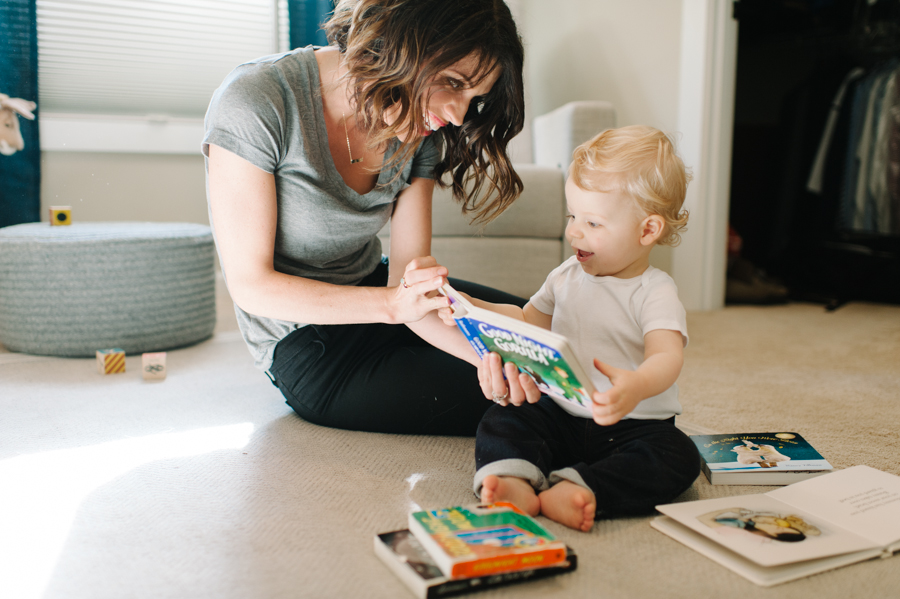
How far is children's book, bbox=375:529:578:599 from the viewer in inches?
25.7

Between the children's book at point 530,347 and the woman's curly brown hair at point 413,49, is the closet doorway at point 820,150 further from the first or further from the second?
the children's book at point 530,347

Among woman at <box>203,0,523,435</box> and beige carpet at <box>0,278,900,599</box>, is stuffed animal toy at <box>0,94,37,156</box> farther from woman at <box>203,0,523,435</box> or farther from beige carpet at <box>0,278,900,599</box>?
woman at <box>203,0,523,435</box>

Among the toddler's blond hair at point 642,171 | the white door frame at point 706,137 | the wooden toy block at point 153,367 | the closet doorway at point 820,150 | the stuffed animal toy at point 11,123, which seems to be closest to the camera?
the toddler's blond hair at point 642,171

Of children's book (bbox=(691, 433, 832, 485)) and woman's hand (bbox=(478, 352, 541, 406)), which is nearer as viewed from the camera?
woman's hand (bbox=(478, 352, 541, 406))

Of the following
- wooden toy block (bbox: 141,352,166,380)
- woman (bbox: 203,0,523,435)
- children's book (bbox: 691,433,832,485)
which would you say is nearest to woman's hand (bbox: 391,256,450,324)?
woman (bbox: 203,0,523,435)

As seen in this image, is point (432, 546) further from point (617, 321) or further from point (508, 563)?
point (617, 321)

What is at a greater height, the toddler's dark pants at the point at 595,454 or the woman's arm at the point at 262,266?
the woman's arm at the point at 262,266

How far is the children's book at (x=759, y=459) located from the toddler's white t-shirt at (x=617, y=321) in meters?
0.11

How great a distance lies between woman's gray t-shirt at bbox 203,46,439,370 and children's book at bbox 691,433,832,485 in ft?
2.06

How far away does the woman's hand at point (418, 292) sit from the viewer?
87cm

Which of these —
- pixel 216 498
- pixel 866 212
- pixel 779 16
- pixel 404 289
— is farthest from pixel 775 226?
pixel 216 498

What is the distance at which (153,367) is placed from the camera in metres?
1.50

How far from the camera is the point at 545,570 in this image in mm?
691

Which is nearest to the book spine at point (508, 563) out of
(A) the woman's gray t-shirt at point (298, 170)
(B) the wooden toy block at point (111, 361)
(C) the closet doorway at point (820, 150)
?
(A) the woman's gray t-shirt at point (298, 170)
